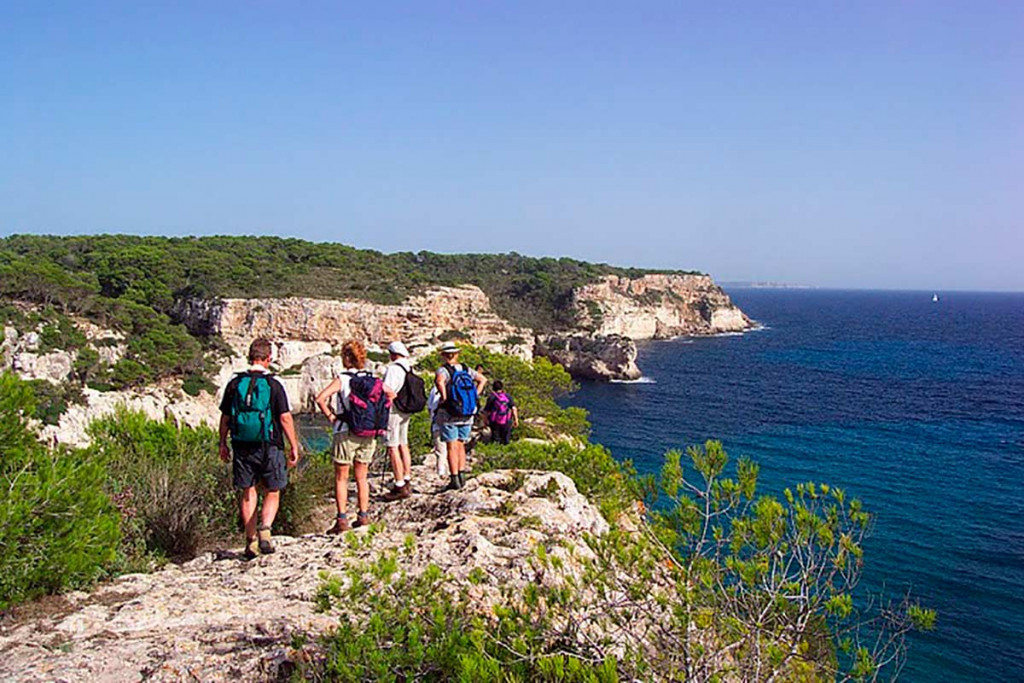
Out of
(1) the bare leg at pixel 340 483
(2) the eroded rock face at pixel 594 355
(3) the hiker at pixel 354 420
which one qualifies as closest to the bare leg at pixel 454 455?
(3) the hiker at pixel 354 420

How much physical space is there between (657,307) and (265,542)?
92762mm

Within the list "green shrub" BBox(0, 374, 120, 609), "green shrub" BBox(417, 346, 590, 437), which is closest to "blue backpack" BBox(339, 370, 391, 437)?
"green shrub" BBox(0, 374, 120, 609)

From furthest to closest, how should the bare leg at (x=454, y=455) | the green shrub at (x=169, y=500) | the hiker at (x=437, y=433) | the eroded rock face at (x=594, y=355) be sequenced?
the eroded rock face at (x=594, y=355) < the hiker at (x=437, y=433) < the bare leg at (x=454, y=455) < the green shrub at (x=169, y=500)

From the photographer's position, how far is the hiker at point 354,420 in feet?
21.2

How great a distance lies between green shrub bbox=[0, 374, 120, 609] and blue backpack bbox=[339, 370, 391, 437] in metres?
2.07

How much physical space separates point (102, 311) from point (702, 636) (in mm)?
41665

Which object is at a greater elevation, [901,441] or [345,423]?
[345,423]

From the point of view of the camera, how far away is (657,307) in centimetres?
9556

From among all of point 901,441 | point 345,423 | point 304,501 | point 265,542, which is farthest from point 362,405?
point 901,441

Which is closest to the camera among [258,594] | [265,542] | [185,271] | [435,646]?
[435,646]

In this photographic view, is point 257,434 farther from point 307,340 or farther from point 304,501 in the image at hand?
point 307,340

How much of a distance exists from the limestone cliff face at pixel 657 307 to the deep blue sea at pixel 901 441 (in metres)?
7.68

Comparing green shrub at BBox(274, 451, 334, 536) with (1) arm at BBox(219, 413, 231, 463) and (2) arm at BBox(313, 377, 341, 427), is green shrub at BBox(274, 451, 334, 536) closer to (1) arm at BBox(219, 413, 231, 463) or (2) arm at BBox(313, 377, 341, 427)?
(2) arm at BBox(313, 377, 341, 427)

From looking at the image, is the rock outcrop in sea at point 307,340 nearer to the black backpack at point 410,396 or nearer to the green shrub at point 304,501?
the green shrub at point 304,501
